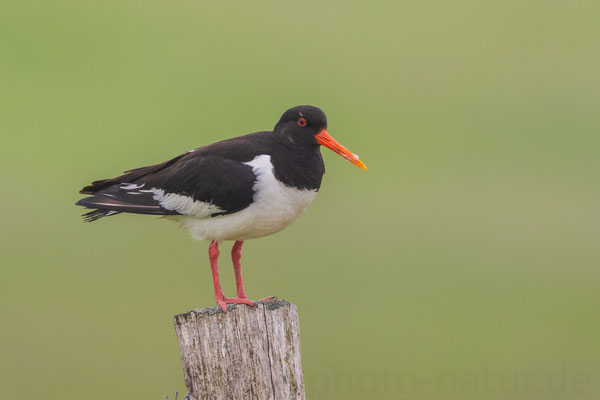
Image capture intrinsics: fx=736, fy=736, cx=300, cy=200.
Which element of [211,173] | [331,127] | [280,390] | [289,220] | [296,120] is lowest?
[280,390]

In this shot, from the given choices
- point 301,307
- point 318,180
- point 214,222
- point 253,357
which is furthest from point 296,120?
point 301,307

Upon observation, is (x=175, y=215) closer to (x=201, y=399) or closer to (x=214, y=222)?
(x=214, y=222)

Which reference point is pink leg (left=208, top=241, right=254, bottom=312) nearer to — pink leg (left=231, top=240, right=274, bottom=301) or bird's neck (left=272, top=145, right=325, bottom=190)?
pink leg (left=231, top=240, right=274, bottom=301)

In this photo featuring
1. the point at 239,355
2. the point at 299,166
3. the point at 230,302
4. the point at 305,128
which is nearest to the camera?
the point at 239,355

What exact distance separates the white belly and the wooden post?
1.09m

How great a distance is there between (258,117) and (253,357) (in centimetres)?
2204

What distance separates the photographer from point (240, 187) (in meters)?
6.10

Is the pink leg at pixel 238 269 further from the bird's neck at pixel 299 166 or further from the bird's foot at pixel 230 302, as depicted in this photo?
the bird's neck at pixel 299 166

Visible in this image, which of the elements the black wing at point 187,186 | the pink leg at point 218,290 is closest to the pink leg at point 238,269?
the pink leg at point 218,290

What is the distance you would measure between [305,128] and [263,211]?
0.85 m

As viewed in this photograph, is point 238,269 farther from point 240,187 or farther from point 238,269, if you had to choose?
point 240,187

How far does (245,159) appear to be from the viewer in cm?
627

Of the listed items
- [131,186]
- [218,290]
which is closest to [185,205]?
[131,186]

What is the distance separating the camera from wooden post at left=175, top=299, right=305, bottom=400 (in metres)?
5.09
